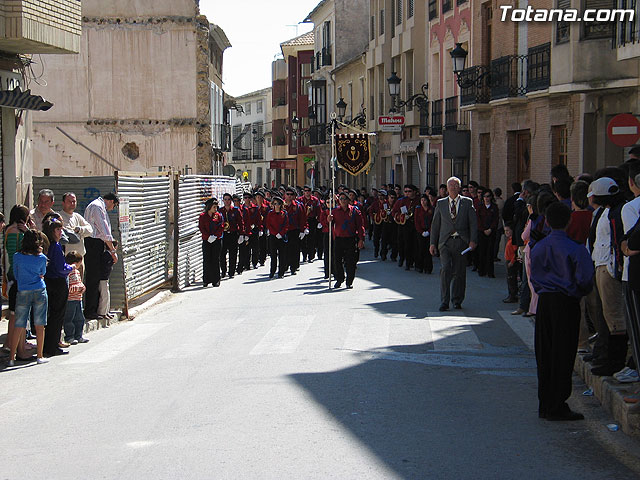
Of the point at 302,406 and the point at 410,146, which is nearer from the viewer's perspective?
the point at 302,406

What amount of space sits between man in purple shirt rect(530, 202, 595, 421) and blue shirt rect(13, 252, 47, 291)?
5.43 meters

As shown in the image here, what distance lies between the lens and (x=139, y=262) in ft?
51.5

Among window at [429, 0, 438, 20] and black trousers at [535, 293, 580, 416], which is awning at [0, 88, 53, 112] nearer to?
black trousers at [535, 293, 580, 416]

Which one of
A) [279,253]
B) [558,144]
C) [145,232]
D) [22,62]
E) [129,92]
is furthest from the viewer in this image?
[129,92]

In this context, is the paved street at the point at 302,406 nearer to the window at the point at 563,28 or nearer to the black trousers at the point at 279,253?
the black trousers at the point at 279,253

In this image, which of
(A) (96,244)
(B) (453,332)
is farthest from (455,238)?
(A) (96,244)

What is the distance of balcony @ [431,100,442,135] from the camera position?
32344 mm

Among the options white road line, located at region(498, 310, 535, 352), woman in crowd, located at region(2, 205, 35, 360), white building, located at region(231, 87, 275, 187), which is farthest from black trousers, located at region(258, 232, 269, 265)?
white building, located at region(231, 87, 275, 187)

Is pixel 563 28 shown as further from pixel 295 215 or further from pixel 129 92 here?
pixel 129 92

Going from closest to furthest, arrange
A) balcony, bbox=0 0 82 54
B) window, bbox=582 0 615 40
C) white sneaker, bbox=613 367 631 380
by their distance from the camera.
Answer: white sneaker, bbox=613 367 631 380
balcony, bbox=0 0 82 54
window, bbox=582 0 615 40

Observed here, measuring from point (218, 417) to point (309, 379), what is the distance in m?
1.67

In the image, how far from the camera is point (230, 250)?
21.5 metres

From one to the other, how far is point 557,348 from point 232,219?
1436 centimetres

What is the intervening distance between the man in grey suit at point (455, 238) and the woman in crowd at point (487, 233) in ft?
16.9
